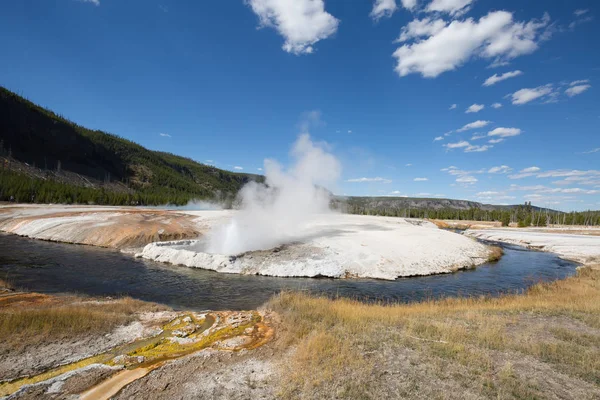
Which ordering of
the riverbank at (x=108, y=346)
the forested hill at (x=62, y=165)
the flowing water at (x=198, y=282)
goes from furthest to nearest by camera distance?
the forested hill at (x=62, y=165) → the flowing water at (x=198, y=282) → the riverbank at (x=108, y=346)

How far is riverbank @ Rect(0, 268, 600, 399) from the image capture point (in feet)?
21.3

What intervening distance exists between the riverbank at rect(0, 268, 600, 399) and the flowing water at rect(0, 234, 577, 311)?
631 centimetres

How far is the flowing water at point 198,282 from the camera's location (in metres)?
17.9

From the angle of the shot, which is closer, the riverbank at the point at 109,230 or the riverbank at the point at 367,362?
the riverbank at the point at 367,362

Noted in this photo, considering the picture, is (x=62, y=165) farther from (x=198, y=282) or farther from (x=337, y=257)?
(x=337, y=257)

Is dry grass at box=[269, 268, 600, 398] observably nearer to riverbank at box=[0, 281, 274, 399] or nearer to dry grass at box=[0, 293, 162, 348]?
riverbank at box=[0, 281, 274, 399]

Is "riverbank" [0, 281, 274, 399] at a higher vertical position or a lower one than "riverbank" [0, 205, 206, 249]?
higher

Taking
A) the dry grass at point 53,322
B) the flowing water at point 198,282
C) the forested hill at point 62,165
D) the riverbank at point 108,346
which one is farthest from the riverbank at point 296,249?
the forested hill at point 62,165

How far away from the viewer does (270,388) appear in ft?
21.8

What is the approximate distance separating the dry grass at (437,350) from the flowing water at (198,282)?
19.5 feet

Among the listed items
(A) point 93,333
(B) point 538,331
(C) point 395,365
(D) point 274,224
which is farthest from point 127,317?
(D) point 274,224

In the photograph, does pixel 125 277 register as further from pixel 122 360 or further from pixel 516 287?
pixel 516 287

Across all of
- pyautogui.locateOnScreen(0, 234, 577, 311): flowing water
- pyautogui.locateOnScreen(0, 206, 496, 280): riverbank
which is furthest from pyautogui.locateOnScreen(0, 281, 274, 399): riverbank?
pyautogui.locateOnScreen(0, 206, 496, 280): riverbank

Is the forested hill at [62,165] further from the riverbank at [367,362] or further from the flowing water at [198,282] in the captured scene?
the riverbank at [367,362]
